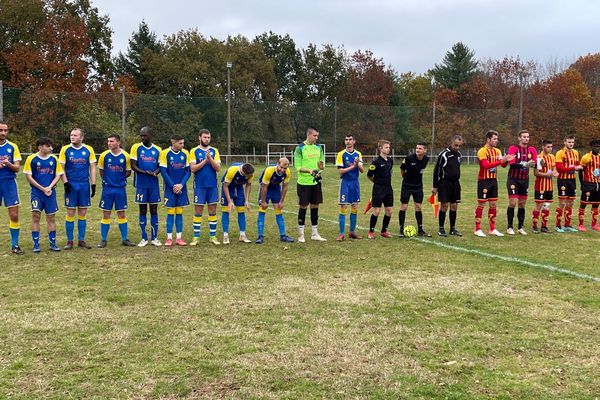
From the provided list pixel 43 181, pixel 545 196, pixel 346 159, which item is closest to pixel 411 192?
pixel 346 159

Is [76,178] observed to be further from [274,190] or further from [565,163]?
[565,163]

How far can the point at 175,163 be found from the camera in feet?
29.0

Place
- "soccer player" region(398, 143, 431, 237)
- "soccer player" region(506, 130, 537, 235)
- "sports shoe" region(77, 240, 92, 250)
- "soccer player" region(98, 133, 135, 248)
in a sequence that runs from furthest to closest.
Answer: "soccer player" region(506, 130, 537, 235) → "soccer player" region(398, 143, 431, 237) → "soccer player" region(98, 133, 135, 248) → "sports shoe" region(77, 240, 92, 250)

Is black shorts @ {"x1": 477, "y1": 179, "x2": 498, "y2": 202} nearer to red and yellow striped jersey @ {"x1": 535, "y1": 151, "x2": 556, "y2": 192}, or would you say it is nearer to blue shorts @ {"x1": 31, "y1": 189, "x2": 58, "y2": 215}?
red and yellow striped jersey @ {"x1": 535, "y1": 151, "x2": 556, "y2": 192}

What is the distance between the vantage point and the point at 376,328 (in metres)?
4.64

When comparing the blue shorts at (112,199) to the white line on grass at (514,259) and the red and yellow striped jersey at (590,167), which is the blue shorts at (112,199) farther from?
the red and yellow striped jersey at (590,167)

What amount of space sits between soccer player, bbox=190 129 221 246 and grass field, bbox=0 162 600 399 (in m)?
0.98

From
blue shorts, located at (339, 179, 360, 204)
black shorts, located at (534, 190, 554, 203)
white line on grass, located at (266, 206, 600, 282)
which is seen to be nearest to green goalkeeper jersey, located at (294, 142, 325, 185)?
blue shorts, located at (339, 179, 360, 204)

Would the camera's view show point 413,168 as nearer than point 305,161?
No

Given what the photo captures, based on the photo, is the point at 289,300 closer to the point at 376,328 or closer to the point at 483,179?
the point at 376,328

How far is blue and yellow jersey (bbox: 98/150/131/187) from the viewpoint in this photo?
8.66 metres

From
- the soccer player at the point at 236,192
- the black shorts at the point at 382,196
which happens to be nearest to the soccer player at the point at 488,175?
the black shorts at the point at 382,196

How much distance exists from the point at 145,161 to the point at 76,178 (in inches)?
44.5

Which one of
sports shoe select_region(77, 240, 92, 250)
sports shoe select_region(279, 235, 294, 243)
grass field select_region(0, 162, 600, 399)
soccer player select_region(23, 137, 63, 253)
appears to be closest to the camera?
grass field select_region(0, 162, 600, 399)
